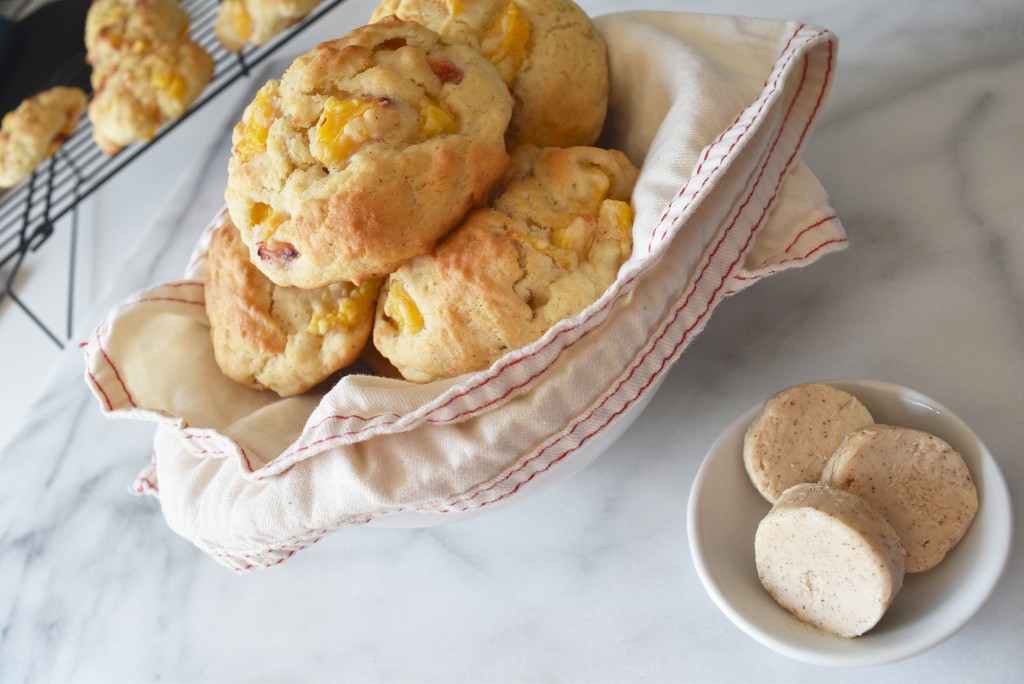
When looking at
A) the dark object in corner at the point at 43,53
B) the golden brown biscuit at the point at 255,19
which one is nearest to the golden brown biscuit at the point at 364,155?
the golden brown biscuit at the point at 255,19

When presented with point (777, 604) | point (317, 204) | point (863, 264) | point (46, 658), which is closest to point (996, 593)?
point (777, 604)

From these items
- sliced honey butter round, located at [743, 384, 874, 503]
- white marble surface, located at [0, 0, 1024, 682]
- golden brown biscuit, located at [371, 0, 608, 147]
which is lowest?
white marble surface, located at [0, 0, 1024, 682]

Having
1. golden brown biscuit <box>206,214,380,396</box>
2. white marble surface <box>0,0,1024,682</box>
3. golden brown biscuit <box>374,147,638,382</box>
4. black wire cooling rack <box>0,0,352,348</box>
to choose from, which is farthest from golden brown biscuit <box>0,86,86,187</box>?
golden brown biscuit <box>374,147,638,382</box>

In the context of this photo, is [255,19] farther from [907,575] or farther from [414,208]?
[907,575]

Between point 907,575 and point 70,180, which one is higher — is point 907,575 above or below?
below

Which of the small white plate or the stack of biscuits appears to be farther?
the stack of biscuits

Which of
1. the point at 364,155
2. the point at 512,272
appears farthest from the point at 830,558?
the point at 364,155

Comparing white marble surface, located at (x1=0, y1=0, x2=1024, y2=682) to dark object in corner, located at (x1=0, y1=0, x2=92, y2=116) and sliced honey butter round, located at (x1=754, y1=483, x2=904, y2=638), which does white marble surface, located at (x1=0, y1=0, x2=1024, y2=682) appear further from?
dark object in corner, located at (x1=0, y1=0, x2=92, y2=116)
